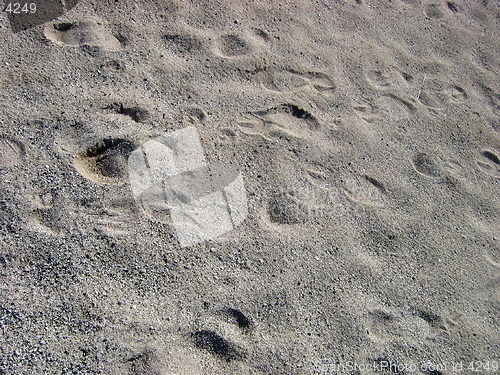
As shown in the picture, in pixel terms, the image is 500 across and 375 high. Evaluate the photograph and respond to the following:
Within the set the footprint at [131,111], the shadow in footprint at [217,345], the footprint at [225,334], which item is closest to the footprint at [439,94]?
the footprint at [131,111]

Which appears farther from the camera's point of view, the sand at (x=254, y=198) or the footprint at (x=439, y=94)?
the footprint at (x=439, y=94)

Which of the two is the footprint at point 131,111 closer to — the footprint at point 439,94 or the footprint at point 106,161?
the footprint at point 106,161

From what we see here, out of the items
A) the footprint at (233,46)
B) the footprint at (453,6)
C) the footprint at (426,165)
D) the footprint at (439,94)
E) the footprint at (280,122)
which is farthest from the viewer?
the footprint at (453,6)

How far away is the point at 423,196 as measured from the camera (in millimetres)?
2764

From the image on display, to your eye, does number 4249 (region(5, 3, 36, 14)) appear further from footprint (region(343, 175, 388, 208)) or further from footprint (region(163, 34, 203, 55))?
footprint (region(343, 175, 388, 208))

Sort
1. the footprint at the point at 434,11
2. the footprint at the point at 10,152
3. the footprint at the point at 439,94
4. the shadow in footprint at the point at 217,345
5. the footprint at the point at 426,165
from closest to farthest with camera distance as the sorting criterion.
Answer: the shadow in footprint at the point at 217,345 < the footprint at the point at 10,152 < the footprint at the point at 426,165 < the footprint at the point at 439,94 < the footprint at the point at 434,11

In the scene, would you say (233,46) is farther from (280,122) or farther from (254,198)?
(254,198)

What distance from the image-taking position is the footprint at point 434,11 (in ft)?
12.3

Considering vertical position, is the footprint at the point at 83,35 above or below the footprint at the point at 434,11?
below

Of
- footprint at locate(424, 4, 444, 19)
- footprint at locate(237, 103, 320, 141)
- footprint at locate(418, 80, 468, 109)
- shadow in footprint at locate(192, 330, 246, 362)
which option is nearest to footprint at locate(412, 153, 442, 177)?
footprint at locate(418, 80, 468, 109)

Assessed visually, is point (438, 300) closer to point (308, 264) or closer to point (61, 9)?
point (308, 264)

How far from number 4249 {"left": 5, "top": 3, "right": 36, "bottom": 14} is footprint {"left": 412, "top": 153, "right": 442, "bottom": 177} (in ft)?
8.88

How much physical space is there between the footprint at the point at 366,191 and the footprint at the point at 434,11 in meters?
1.93

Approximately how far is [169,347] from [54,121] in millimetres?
1412
